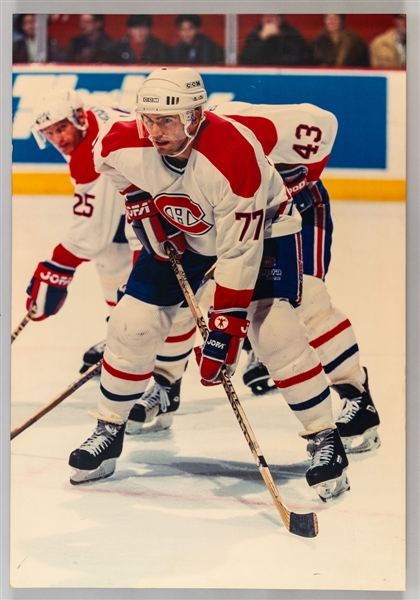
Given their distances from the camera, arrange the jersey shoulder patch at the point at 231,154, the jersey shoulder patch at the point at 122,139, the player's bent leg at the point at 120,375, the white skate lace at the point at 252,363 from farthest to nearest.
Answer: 1. the white skate lace at the point at 252,363
2. the player's bent leg at the point at 120,375
3. the jersey shoulder patch at the point at 122,139
4. the jersey shoulder patch at the point at 231,154

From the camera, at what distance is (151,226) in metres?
2.18

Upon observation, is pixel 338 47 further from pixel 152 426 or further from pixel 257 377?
pixel 152 426

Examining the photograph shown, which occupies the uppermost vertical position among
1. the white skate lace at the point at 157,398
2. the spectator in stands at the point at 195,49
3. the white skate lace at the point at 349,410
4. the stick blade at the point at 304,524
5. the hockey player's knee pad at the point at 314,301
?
the spectator in stands at the point at 195,49

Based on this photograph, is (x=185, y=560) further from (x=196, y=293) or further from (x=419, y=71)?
(x=419, y=71)

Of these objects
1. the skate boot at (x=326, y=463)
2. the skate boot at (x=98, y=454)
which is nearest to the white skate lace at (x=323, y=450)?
the skate boot at (x=326, y=463)

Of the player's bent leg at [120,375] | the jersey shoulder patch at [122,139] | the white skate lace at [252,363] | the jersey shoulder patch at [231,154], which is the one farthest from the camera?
the white skate lace at [252,363]

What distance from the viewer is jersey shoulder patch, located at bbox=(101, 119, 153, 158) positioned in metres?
2.10

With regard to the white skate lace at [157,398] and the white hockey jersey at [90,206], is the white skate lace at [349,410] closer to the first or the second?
the white skate lace at [157,398]

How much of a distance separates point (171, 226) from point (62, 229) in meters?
0.45

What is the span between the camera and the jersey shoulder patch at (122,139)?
6.88 feet

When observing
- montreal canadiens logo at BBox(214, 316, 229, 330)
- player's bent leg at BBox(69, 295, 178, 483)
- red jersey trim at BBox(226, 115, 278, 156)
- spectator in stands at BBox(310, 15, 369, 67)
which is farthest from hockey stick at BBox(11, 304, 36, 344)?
spectator in stands at BBox(310, 15, 369, 67)

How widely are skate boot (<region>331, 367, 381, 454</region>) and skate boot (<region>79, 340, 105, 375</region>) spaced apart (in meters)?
0.78

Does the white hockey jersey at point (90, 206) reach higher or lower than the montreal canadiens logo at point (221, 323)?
higher
